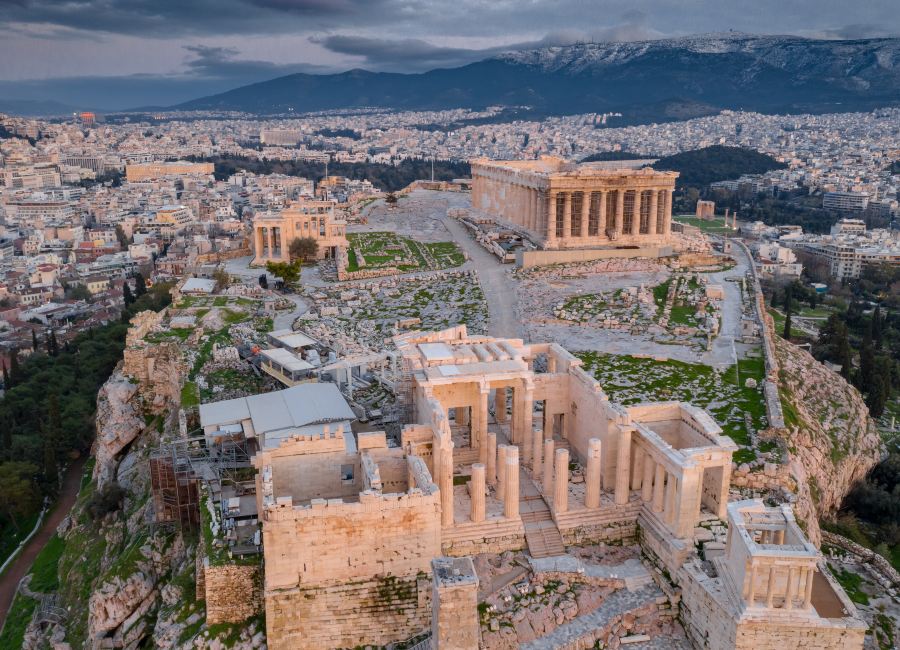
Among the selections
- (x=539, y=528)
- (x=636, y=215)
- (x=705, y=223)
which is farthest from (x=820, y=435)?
(x=705, y=223)

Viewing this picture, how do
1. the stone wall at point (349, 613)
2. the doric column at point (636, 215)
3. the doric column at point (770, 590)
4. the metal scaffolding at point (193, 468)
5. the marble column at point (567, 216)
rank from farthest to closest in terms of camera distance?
the doric column at point (636, 215)
the marble column at point (567, 216)
the metal scaffolding at point (193, 468)
the stone wall at point (349, 613)
the doric column at point (770, 590)

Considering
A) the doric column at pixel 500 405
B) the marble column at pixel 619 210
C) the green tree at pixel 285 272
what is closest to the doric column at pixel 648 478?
the doric column at pixel 500 405

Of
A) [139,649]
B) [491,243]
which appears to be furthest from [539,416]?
[491,243]

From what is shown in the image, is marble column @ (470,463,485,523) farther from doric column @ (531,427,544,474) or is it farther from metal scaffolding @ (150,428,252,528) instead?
metal scaffolding @ (150,428,252,528)

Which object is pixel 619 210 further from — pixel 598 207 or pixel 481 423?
pixel 481 423

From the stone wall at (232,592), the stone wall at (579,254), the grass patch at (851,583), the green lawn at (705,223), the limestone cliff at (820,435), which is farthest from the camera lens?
the green lawn at (705,223)

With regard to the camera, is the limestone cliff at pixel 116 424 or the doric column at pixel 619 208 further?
the doric column at pixel 619 208

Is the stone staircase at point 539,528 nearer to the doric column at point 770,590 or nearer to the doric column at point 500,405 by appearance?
the doric column at point 500,405
